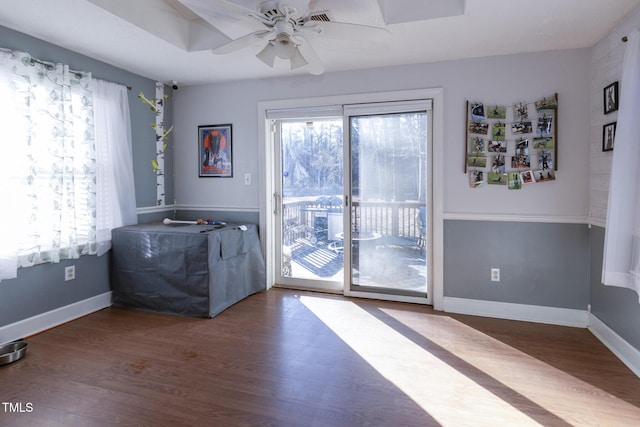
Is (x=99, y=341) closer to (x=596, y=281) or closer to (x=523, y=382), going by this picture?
(x=523, y=382)

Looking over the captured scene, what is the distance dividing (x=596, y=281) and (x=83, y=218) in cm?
423

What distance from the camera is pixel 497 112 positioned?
10.6ft

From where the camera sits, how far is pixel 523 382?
2.22 metres

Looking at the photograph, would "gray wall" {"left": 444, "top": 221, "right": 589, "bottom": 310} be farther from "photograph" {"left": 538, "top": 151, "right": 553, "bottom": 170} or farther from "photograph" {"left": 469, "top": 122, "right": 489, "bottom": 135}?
"photograph" {"left": 469, "top": 122, "right": 489, "bottom": 135}

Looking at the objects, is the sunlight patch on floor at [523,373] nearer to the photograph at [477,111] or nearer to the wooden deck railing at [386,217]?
Answer: the wooden deck railing at [386,217]

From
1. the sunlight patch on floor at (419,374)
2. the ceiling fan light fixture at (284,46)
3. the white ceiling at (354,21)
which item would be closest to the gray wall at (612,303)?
the sunlight patch on floor at (419,374)

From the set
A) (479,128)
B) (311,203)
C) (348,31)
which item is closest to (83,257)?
(311,203)

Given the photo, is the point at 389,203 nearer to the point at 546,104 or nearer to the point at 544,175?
the point at 544,175

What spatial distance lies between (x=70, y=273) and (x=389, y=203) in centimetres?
293

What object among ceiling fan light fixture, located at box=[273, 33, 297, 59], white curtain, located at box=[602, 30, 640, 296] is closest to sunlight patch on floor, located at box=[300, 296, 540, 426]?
white curtain, located at box=[602, 30, 640, 296]

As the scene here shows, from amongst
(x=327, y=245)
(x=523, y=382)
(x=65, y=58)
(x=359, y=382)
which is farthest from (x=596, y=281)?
(x=65, y=58)

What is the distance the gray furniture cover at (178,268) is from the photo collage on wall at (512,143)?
2.33 meters

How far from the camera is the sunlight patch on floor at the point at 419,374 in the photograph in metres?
1.91

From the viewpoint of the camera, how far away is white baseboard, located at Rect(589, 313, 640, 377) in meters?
2.34
